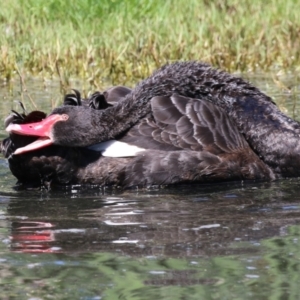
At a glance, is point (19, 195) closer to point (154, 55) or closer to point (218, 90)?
point (218, 90)

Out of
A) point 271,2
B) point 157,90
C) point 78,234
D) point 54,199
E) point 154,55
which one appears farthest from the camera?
point 271,2

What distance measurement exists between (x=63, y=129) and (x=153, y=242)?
1719 millimetres

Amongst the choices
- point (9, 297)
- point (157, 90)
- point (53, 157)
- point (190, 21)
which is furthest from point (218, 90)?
point (190, 21)

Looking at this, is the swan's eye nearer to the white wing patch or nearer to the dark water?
the white wing patch

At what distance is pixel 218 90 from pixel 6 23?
4.50 m

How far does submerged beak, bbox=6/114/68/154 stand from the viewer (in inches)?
226

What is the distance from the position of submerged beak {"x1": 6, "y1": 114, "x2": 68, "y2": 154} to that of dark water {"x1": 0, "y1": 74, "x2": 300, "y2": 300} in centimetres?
26

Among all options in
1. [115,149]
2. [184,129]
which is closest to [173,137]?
[184,129]

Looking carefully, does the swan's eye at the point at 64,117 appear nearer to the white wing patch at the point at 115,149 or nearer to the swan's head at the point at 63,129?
the swan's head at the point at 63,129

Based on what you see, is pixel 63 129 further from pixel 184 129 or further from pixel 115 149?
pixel 184 129

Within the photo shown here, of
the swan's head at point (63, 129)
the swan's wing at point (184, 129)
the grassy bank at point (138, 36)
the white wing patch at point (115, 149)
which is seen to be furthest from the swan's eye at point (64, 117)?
the grassy bank at point (138, 36)

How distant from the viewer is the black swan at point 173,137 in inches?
230

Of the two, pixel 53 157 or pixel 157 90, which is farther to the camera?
pixel 157 90

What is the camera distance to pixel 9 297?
349 cm
